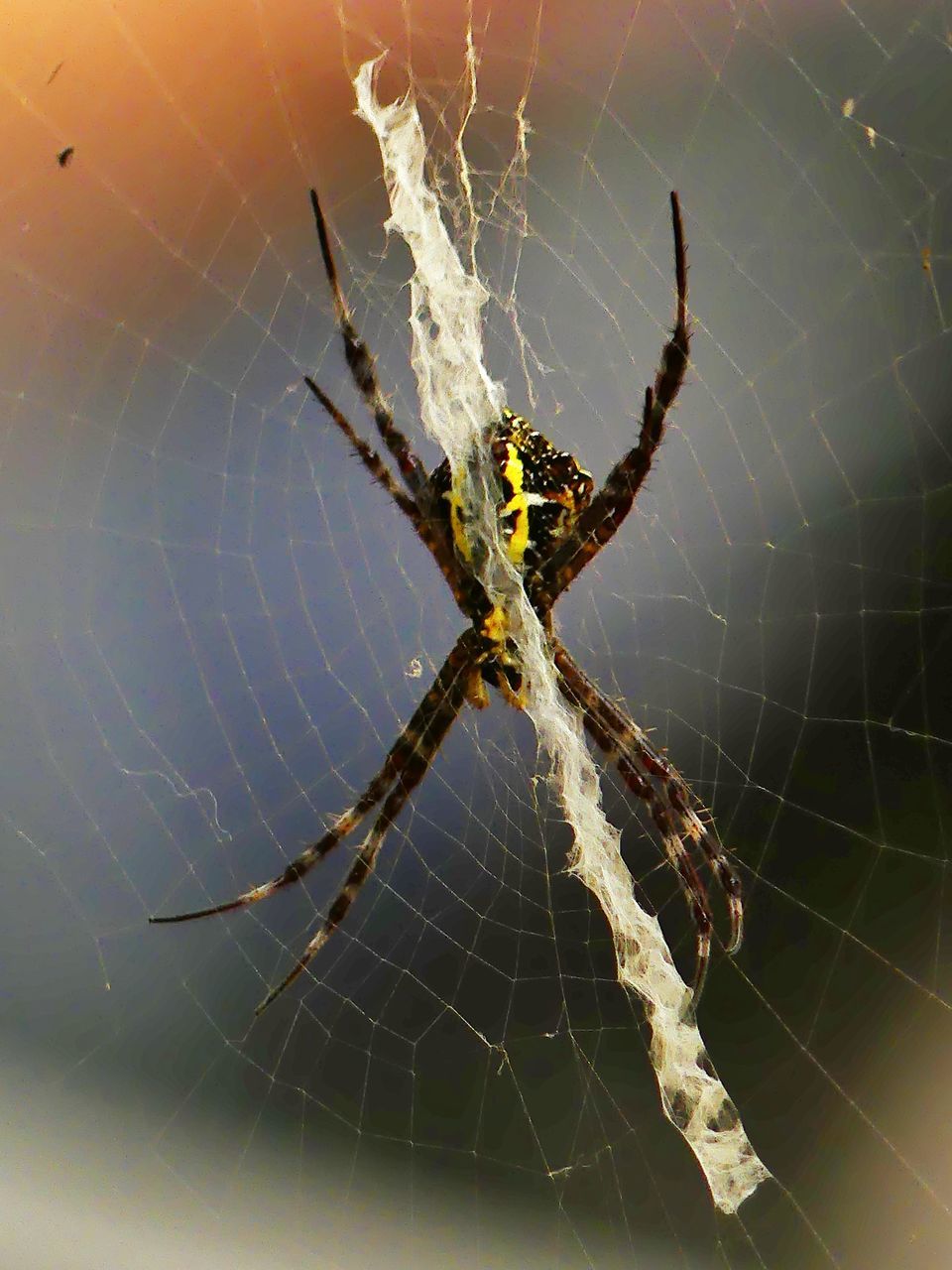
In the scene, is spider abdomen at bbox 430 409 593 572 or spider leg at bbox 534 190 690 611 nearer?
spider leg at bbox 534 190 690 611

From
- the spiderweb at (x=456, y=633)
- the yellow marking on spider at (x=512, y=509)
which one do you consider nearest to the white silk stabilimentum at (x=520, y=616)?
the yellow marking on spider at (x=512, y=509)

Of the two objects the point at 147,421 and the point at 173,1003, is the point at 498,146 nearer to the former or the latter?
the point at 147,421

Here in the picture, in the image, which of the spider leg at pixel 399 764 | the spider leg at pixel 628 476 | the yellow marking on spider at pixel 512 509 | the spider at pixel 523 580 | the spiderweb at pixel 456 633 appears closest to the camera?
the spider leg at pixel 628 476

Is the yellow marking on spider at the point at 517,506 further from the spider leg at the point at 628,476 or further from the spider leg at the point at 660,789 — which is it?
the spider leg at the point at 660,789

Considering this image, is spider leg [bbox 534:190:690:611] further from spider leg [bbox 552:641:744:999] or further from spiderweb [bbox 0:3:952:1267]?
spider leg [bbox 552:641:744:999]

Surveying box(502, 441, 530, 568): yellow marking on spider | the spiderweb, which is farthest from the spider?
the spiderweb

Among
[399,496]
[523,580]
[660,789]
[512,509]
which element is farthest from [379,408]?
[660,789]

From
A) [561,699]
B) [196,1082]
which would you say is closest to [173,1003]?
[196,1082]
